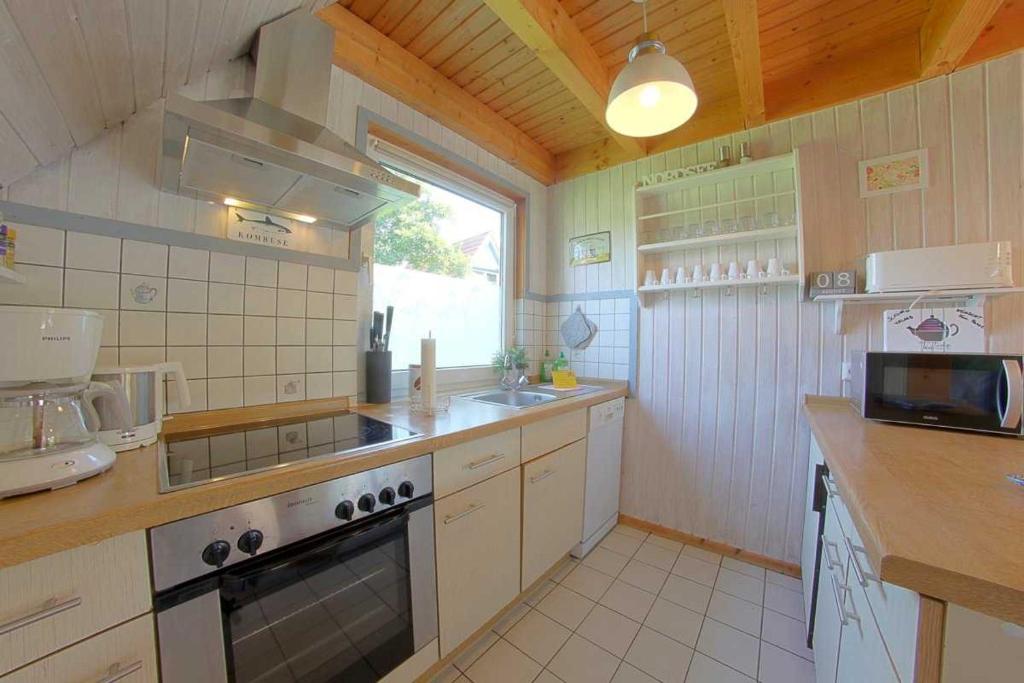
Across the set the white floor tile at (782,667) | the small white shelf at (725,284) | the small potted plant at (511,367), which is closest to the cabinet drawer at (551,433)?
the small potted plant at (511,367)

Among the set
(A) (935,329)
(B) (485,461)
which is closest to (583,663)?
(B) (485,461)

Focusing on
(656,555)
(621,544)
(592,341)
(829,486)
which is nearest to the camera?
(829,486)

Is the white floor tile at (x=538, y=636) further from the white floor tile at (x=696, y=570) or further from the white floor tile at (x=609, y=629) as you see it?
the white floor tile at (x=696, y=570)

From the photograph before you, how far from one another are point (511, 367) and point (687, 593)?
1.40 m

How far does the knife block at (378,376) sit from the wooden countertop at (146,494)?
39cm

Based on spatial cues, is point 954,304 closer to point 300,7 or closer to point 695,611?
point 695,611

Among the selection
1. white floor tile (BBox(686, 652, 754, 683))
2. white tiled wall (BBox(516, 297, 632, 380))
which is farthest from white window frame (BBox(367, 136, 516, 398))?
white floor tile (BBox(686, 652, 754, 683))

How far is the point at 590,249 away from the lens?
2.45 meters

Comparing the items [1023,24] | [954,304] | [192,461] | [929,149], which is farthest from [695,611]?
[1023,24]

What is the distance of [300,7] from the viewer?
119 centimetres

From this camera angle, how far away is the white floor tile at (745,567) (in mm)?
1791

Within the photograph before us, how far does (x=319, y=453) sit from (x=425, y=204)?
58.0 inches

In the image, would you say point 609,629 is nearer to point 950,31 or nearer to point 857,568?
point 857,568

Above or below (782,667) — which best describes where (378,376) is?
above
